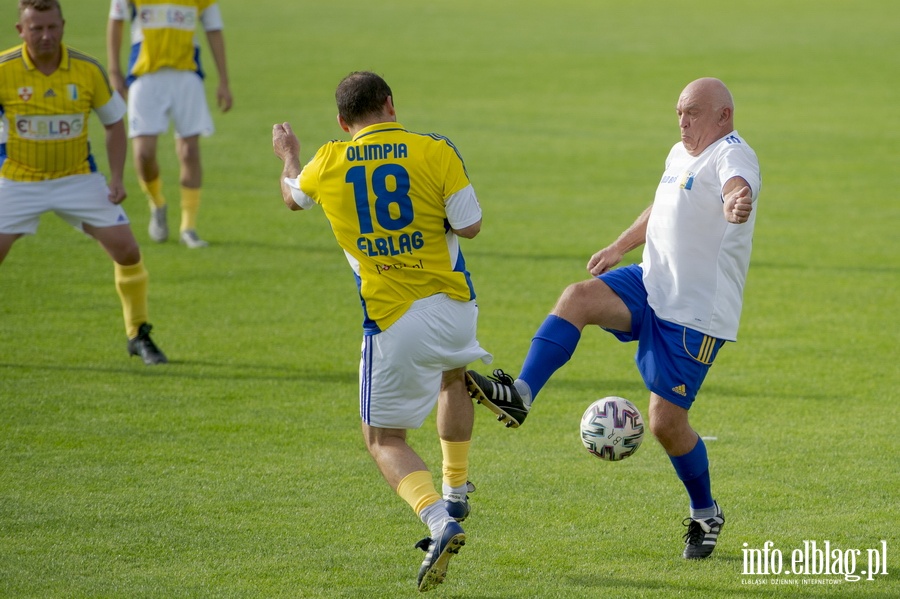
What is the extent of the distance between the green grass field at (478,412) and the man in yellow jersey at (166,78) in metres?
0.87

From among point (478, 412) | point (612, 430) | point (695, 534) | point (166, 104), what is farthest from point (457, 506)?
point (166, 104)

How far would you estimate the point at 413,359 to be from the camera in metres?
5.06

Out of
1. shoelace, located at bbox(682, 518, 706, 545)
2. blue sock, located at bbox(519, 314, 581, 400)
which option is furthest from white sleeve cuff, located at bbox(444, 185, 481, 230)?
shoelace, located at bbox(682, 518, 706, 545)

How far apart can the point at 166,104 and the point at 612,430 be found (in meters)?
7.81

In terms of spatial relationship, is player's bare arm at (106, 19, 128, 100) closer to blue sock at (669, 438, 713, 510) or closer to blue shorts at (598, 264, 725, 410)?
blue shorts at (598, 264, 725, 410)

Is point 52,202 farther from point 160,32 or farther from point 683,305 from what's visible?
point 683,305

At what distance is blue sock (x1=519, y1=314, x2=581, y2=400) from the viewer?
550cm

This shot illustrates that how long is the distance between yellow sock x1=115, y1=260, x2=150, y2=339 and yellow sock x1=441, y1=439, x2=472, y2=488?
153 inches

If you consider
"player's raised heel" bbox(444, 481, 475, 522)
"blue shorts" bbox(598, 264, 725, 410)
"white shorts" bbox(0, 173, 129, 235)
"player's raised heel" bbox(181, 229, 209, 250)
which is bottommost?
"player's raised heel" bbox(444, 481, 475, 522)

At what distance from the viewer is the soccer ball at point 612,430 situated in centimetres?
560

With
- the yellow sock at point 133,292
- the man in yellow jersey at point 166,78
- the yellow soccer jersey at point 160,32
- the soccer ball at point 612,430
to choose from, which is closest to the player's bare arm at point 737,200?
the soccer ball at point 612,430

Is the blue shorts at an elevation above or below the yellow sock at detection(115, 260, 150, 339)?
below

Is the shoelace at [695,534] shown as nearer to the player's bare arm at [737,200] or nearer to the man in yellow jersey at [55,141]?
the player's bare arm at [737,200]

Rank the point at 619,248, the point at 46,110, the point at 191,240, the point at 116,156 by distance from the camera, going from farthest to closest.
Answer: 1. the point at 191,240
2. the point at 116,156
3. the point at 46,110
4. the point at 619,248
